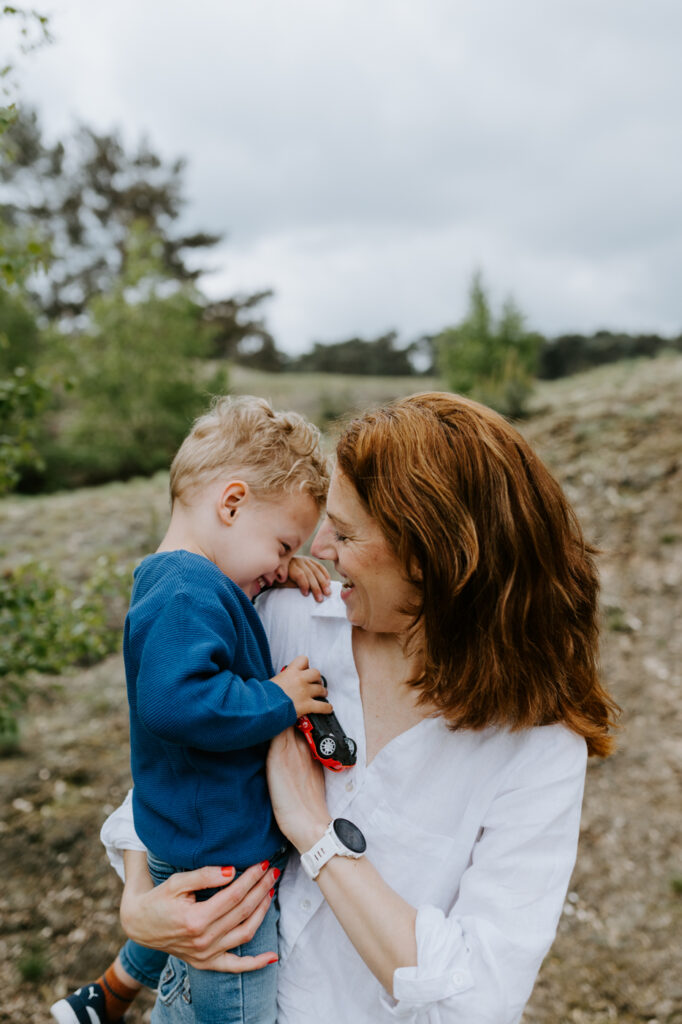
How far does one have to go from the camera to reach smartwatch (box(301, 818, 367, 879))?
4.51ft

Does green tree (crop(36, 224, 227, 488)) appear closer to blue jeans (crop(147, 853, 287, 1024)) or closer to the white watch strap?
blue jeans (crop(147, 853, 287, 1024))

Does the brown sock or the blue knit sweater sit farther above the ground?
the blue knit sweater

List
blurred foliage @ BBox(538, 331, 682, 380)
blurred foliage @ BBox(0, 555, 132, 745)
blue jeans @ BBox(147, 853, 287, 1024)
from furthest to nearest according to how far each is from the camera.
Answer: blurred foliage @ BBox(538, 331, 682, 380) → blurred foliage @ BBox(0, 555, 132, 745) → blue jeans @ BBox(147, 853, 287, 1024)

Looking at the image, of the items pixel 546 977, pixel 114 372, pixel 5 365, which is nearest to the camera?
pixel 546 977

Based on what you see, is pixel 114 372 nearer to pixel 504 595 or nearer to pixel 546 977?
pixel 546 977

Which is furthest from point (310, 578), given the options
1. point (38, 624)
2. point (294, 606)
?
point (38, 624)

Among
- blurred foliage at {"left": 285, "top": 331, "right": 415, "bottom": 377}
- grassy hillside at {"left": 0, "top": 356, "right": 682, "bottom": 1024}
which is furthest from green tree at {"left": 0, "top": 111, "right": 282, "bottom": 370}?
grassy hillside at {"left": 0, "top": 356, "right": 682, "bottom": 1024}

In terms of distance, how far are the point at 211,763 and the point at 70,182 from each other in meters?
27.0

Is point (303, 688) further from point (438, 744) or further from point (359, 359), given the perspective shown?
point (359, 359)

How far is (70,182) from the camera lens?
24.3 m

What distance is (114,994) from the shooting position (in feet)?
7.03

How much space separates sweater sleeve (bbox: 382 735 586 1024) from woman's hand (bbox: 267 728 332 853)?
0.26 meters

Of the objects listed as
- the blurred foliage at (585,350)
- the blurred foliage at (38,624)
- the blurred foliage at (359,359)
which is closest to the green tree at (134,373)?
the blurred foliage at (38,624)

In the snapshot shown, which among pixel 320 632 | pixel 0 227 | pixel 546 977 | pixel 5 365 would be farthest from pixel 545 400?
pixel 5 365
